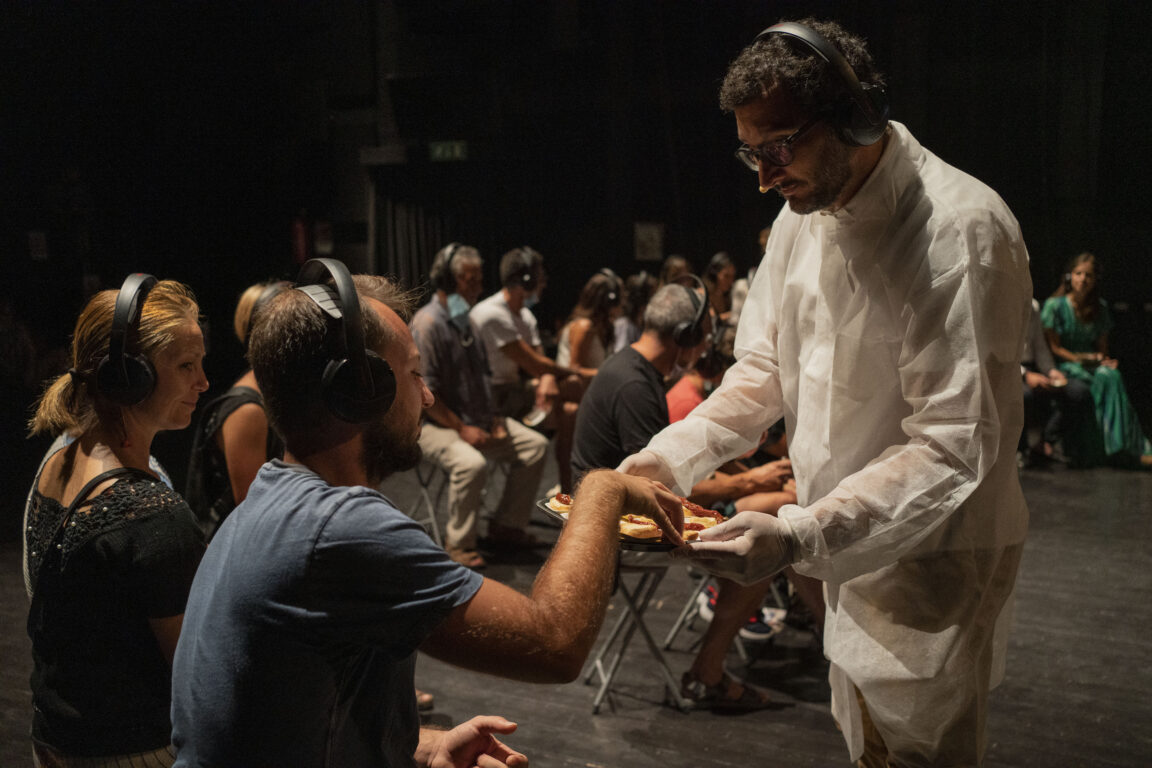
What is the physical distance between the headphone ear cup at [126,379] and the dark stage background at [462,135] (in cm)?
661

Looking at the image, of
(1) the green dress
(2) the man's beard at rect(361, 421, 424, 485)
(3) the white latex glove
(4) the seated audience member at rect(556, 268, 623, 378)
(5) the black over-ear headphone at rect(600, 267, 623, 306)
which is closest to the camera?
(2) the man's beard at rect(361, 421, 424, 485)

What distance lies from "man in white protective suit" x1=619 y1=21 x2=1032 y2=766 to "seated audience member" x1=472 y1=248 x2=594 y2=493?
15.3 ft

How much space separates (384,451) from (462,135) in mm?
9363

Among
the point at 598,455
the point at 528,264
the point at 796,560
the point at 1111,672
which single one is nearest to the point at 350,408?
the point at 796,560

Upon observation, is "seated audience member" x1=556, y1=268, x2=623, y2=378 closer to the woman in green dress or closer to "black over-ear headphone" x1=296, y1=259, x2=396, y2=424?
the woman in green dress

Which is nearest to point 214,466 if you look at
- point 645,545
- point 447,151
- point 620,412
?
point 620,412

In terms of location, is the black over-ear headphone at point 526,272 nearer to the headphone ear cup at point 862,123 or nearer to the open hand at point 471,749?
the headphone ear cup at point 862,123

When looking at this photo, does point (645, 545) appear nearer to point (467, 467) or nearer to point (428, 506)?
point (467, 467)

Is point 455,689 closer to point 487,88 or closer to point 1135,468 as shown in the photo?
point 1135,468

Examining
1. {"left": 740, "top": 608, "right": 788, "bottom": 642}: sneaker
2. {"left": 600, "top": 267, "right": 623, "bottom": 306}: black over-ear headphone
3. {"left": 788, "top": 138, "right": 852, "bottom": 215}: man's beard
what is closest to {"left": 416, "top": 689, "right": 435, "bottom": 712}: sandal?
{"left": 740, "top": 608, "right": 788, "bottom": 642}: sneaker

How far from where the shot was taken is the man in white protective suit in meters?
1.66

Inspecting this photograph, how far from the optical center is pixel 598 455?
398 centimetres

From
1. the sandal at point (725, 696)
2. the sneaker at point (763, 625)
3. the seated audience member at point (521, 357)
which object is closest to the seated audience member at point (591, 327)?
the seated audience member at point (521, 357)

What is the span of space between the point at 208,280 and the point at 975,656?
35.3 ft
